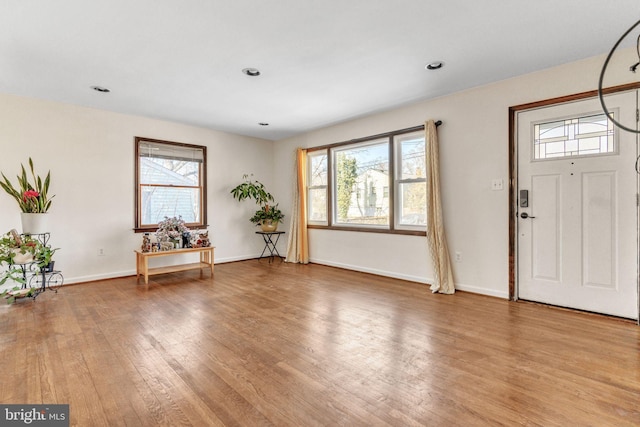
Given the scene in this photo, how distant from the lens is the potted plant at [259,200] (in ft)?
20.9

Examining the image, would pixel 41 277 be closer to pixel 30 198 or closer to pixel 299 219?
pixel 30 198

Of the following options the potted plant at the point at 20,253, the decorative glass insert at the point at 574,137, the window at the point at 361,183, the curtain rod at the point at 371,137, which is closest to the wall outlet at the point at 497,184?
the decorative glass insert at the point at 574,137

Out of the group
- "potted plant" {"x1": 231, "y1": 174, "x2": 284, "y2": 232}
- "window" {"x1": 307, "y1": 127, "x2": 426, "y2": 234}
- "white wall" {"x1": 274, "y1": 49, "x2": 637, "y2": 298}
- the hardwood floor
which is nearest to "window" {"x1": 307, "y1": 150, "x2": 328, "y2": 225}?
"window" {"x1": 307, "y1": 127, "x2": 426, "y2": 234}

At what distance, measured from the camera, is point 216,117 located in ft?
17.1

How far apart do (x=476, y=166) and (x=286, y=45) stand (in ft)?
8.75

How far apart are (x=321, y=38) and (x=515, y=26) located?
158cm

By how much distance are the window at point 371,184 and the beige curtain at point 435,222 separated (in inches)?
11.4

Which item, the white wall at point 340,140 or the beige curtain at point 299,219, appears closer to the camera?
the white wall at point 340,140

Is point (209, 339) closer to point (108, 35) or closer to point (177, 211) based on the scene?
point (108, 35)

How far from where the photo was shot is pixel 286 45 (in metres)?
2.90

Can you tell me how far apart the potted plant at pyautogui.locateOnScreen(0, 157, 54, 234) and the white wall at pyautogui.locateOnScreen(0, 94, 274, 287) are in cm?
12

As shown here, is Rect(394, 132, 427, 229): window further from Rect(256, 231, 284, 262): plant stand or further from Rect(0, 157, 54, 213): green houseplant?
Rect(0, 157, 54, 213): green houseplant

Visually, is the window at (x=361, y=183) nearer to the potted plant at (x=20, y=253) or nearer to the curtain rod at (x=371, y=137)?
the curtain rod at (x=371, y=137)

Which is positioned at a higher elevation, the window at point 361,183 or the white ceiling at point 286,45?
the white ceiling at point 286,45
